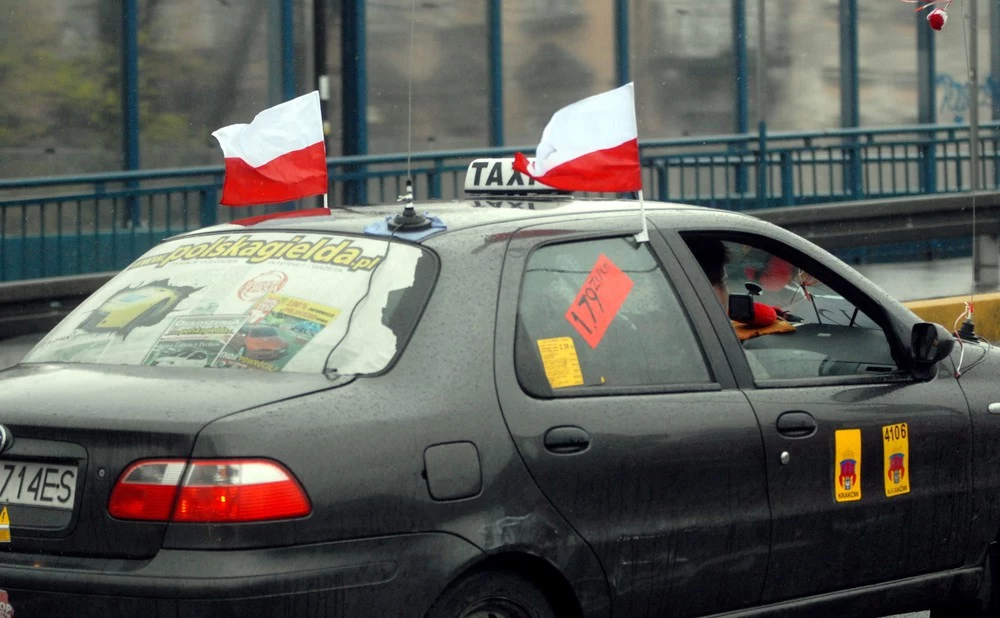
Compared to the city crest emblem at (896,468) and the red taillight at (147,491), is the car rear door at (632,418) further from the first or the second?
the red taillight at (147,491)

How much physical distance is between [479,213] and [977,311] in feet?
28.5

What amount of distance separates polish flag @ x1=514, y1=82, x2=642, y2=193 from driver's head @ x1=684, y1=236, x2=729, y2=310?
0.26 metres

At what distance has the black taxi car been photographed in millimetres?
3660

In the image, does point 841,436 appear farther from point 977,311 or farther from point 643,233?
point 977,311

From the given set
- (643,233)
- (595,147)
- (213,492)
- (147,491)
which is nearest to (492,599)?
(213,492)

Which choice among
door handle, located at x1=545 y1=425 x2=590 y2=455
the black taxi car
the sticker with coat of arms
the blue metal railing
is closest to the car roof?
the black taxi car

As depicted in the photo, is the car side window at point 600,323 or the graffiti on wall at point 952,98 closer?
the car side window at point 600,323

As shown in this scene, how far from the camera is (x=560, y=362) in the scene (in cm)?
426

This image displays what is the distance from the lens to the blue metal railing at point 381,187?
12336 millimetres

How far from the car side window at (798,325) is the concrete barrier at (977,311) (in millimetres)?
6759

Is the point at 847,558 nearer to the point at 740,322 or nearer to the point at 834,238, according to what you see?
the point at 740,322

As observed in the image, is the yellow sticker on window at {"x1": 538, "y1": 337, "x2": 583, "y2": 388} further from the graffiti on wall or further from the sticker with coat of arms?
the graffiti on wall

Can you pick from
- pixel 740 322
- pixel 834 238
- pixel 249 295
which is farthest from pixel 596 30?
pixel 249 295

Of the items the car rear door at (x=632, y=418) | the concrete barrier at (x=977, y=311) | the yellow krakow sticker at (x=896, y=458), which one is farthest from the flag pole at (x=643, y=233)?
the concrete barrier at (x=977, y=311)
